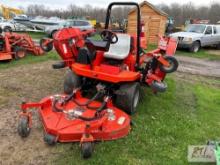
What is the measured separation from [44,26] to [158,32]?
35.5ft

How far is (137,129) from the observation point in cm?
462

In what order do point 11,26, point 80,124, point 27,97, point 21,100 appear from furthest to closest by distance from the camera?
point 11,26 < point 27,97 < point 21,100 < point 80,124

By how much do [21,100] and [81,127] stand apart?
235 cm

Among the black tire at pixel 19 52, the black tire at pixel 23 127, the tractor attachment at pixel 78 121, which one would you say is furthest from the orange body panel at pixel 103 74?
the black tire at pixel 19 52

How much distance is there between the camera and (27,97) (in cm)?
600

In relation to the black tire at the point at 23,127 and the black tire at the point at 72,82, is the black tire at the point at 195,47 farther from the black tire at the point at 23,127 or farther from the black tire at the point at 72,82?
the black tire at the point at 23,127

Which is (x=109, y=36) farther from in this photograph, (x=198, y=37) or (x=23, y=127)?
(x=198, y=37)

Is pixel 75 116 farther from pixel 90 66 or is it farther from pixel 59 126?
pixel 90 66

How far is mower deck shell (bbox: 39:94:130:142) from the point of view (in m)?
3.82

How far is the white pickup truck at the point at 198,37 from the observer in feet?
50.2

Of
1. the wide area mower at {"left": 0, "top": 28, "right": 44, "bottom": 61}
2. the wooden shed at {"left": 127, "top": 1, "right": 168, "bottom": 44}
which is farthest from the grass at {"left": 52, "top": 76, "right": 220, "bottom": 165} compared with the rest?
the wooden shed at {"left": 127, "top": 1, "right": 168, "bottom": 44}

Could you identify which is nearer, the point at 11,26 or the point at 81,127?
the point at 81,127

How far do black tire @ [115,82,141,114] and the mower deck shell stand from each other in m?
0.50

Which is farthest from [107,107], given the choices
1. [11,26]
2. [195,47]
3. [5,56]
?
[11,26]
